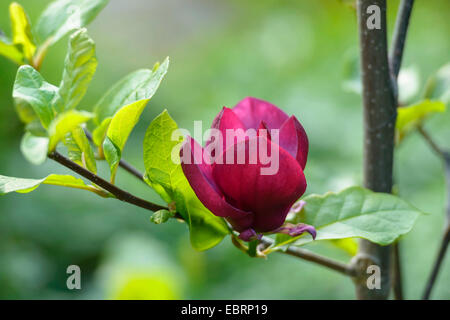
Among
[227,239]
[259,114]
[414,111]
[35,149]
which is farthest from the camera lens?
[227,239]

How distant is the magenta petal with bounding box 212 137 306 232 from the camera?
0.38m

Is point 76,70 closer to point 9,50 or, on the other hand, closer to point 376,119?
point 9,50

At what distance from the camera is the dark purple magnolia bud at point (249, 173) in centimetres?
38

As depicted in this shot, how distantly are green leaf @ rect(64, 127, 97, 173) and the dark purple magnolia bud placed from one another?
9 cm

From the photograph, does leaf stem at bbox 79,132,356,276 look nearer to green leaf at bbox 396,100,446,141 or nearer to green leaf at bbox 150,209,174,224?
green leaf at bbox 150,209,174,224

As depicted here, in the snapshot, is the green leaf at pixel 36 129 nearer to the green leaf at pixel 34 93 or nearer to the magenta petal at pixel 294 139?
the green leaf at pixel 34 93

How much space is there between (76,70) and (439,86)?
0.52 meters

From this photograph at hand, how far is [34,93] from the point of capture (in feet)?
1.30

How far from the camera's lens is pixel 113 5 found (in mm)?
3352

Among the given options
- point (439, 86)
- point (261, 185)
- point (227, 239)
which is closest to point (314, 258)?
point (261, 185)

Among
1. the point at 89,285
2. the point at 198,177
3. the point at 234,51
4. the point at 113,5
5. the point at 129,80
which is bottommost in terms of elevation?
the point at 89,285
